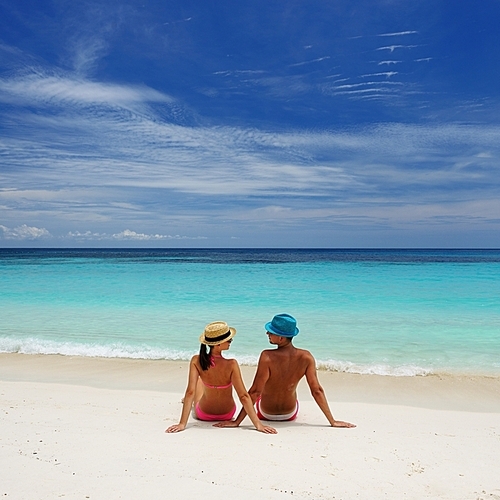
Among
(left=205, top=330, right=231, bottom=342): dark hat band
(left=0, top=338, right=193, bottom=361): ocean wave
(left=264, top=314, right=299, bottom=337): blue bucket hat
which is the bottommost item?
(left=0, top=338, right=193, bottom=361): ocean wave

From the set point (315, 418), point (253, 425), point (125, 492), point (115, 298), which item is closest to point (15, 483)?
point (125, 492)

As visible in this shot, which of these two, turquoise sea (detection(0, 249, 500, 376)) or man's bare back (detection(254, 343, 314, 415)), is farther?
turquoise sea (detection(0, 249, 500, 376))

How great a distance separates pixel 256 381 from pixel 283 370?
0.91 ft

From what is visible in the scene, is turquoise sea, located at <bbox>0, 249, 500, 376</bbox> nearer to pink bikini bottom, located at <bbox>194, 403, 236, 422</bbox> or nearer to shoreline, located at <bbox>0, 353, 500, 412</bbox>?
shoreline, located at <bbox>0, 353, 500, 412</bbox>

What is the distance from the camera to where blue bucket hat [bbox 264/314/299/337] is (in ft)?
13.6

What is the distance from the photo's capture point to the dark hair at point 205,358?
4.22 m

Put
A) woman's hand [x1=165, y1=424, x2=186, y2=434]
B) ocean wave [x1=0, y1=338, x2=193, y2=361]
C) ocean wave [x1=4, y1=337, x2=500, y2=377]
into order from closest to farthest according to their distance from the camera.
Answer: woman's hand [x1=165, y1=424, x2=186, y2=434]
ocean wave [x1=4, y1=337, x2=500, y2=377]
ocean wave [x1=0, y1=338, x2=193, y2=361]

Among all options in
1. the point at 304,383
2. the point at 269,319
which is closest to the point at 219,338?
the point at 304,383

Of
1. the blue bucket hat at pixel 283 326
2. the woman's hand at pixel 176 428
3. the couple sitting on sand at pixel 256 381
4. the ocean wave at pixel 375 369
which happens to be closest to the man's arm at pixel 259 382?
the couple sitting on sand at pixel 256 381

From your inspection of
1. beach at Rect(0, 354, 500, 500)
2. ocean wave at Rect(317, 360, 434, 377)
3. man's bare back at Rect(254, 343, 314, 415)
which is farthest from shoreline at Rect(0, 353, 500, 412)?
man's bare back at Rect(254, 343, 314, 415)

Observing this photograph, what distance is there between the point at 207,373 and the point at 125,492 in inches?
62.6

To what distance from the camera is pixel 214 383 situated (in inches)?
174

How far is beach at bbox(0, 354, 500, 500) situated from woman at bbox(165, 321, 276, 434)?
0.14m

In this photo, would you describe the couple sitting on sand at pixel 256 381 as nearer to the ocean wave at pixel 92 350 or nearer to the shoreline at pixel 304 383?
the shoreline at pixel 304 383
